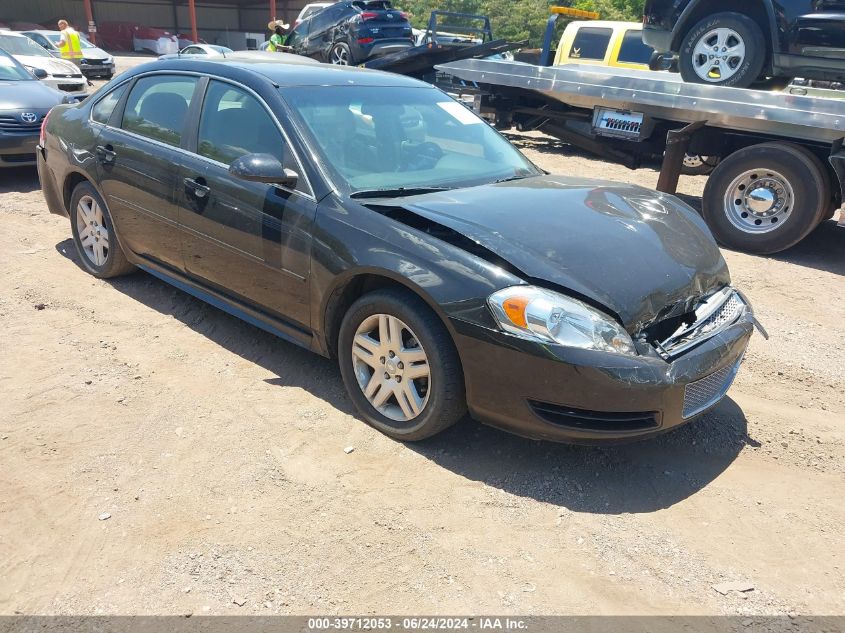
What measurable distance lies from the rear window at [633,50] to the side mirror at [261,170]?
32.6 feet

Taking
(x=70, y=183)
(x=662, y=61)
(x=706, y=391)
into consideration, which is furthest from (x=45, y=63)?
(x=706, y=391)

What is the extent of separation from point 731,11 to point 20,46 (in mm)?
15558

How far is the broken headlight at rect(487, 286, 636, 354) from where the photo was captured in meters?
2.89

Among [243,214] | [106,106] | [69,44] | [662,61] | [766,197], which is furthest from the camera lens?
[69,44]

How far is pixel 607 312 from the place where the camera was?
2.98m

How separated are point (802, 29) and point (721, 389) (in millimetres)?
5375

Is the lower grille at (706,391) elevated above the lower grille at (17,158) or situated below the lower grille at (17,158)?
above

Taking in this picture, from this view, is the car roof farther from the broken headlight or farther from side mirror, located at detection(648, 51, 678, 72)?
side mirror, located at detection(648, 51, 678, 72)

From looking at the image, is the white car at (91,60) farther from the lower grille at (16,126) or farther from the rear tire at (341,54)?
the lower grille at (16,126)

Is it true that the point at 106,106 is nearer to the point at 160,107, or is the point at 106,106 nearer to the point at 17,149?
the point at 160,107

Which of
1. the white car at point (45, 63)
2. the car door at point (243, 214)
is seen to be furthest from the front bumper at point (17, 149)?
the white car at point (45, 63)

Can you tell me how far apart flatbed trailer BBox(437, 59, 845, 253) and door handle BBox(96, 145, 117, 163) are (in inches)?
215

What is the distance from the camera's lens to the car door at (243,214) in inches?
145

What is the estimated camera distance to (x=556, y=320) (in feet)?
9.50
